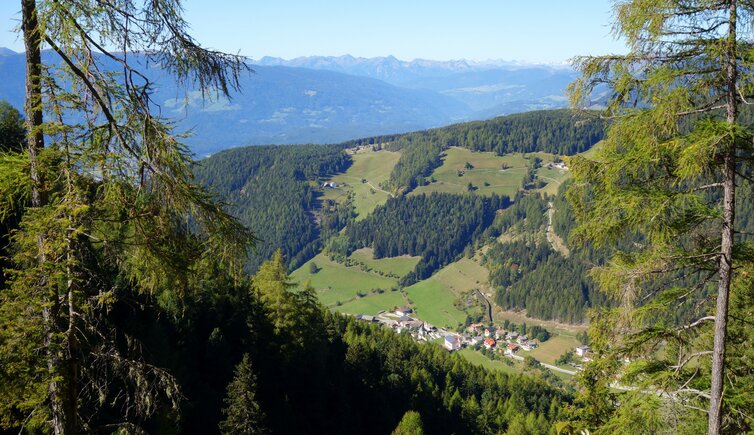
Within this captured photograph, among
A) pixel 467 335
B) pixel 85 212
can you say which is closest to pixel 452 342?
pixel 467 335

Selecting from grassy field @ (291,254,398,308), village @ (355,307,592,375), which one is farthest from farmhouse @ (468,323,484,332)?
grassy field @ (291,254,398,308)

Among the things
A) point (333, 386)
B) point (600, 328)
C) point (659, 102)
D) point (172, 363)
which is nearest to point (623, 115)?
point (659, 102)

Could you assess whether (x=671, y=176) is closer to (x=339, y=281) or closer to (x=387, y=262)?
(x=339, y=281)

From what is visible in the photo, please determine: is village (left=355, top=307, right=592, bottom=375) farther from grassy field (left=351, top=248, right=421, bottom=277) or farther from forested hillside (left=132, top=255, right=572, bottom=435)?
forested hillside (left=132, top=255, right=572, bottom=435)

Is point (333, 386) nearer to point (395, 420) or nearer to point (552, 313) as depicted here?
point (395, 420)

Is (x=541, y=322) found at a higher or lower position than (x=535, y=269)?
lower

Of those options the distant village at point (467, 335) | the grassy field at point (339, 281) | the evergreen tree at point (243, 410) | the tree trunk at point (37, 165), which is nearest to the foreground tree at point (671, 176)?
the tree trunk at point (37, 165)
